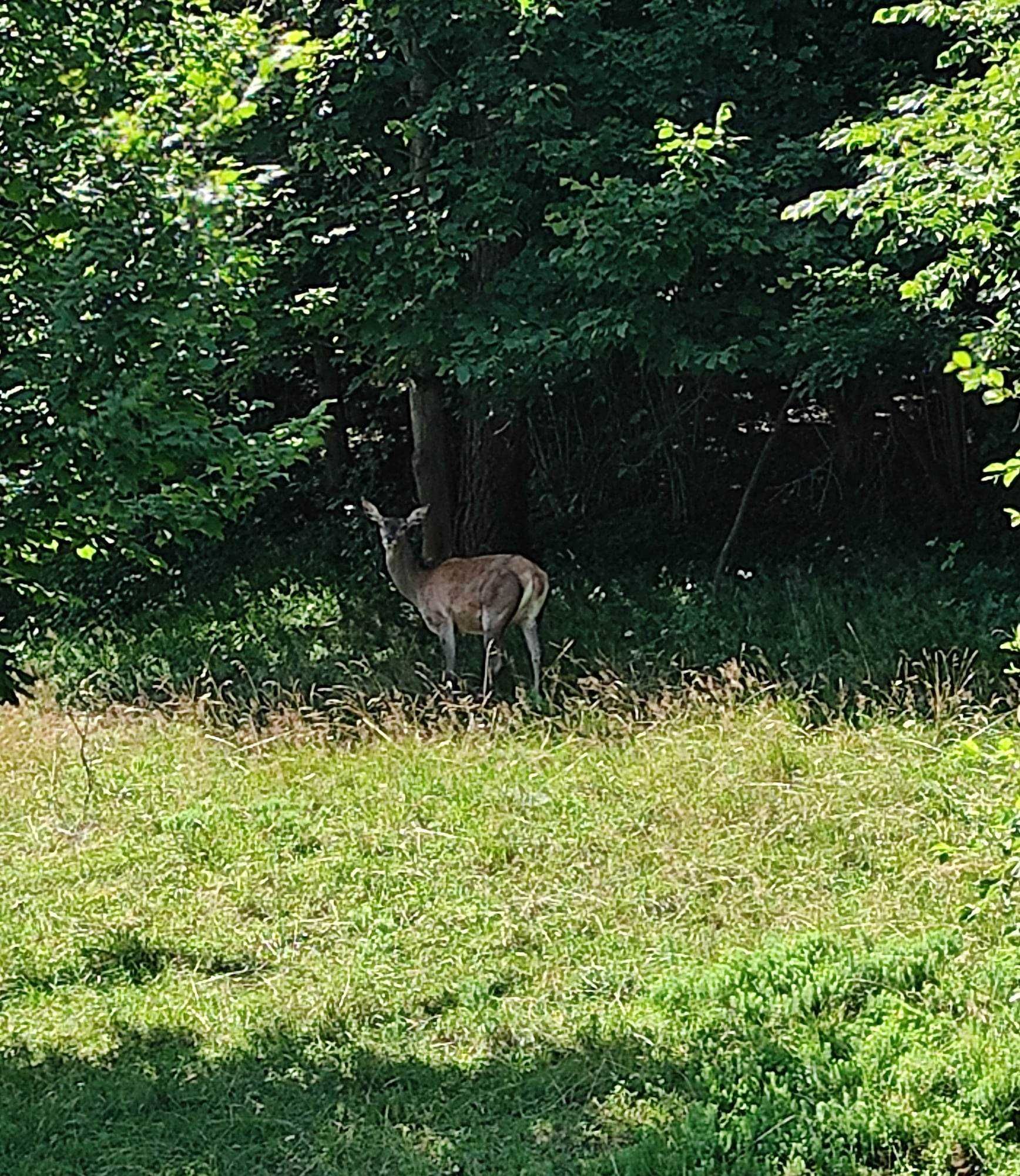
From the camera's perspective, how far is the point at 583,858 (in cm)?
749

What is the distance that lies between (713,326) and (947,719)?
4.03 meters

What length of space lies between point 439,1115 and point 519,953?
131cm

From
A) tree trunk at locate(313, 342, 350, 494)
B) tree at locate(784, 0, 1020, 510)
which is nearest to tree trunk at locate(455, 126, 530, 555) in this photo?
tree trunk at locate(313, 342, 350, 494)

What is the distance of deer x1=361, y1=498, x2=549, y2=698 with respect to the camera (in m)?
11.8

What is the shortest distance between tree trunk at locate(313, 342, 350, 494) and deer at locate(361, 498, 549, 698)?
473 centimetres

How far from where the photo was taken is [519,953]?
6.46m

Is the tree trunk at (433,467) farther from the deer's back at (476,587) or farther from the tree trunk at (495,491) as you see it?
the deer's back at (476,587)

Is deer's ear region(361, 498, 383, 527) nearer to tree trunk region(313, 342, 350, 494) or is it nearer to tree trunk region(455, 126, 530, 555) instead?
tree trunk region(455, 126, 530, 555)

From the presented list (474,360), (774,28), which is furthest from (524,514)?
(774,28)

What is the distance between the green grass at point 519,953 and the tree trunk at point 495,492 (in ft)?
15.5

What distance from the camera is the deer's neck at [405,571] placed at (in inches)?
491

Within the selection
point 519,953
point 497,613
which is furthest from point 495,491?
point 519,953

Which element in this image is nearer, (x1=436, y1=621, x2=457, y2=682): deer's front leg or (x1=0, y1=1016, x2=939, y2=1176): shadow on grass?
(x1=0, y1=1016, x2=939, y2=1176): shadow on grass

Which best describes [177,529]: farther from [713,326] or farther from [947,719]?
[713,326]
